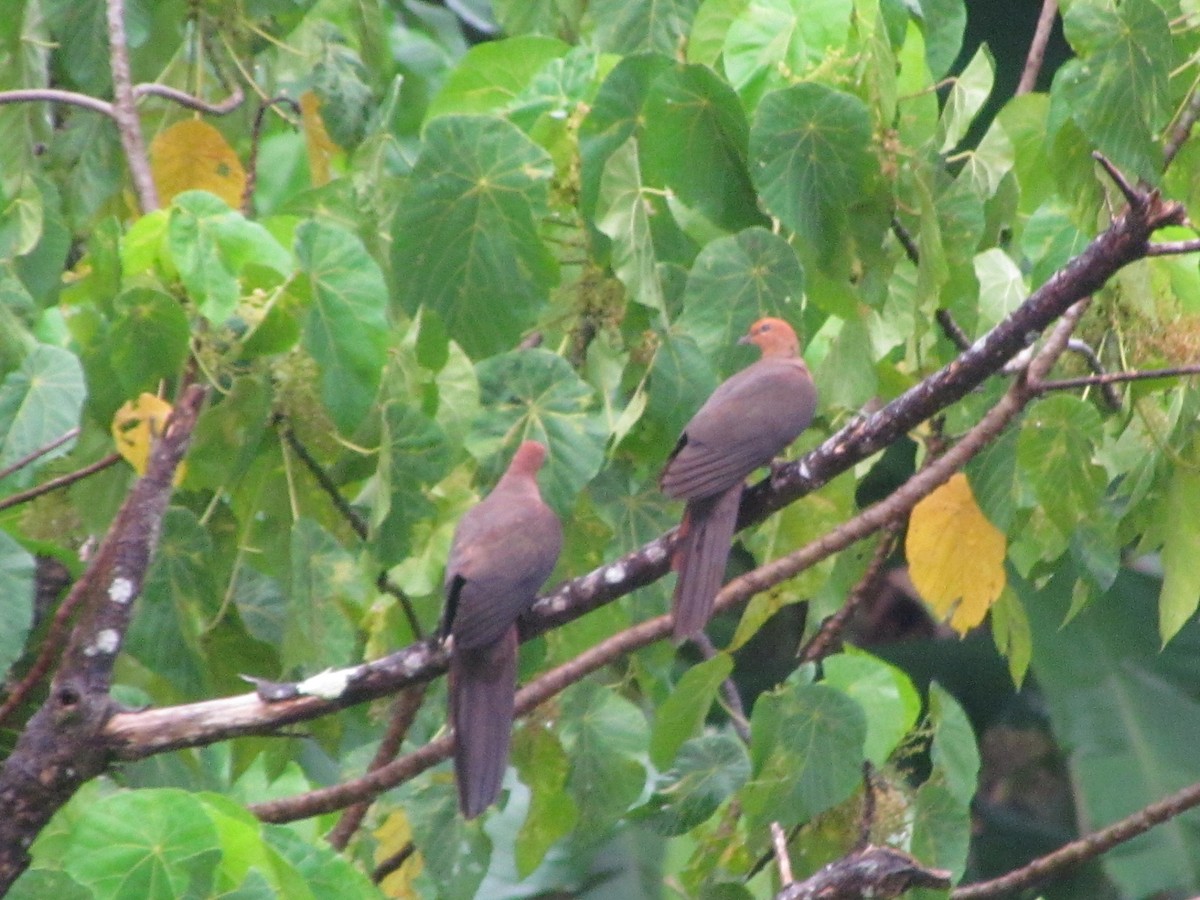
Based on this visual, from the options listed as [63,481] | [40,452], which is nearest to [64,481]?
[63,481]

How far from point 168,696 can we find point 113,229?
1.12 m

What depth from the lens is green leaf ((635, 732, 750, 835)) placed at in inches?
131

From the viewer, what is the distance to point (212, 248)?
104 inches

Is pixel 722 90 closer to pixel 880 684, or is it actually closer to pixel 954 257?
pixel 954 257

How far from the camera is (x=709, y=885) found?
3223mm

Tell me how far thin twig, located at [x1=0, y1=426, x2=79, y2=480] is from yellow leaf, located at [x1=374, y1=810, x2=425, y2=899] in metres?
1.43

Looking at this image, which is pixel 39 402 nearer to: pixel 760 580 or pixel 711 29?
pixel 760 580

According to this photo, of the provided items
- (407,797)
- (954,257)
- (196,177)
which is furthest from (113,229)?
(954,257)

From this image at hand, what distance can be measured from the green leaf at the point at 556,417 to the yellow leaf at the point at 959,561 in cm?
68

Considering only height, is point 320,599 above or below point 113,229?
below

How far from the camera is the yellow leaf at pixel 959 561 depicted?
10.3 ft

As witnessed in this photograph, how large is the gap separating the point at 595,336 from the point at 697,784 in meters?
0.97

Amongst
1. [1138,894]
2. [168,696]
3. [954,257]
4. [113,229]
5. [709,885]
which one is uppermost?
[113,229]

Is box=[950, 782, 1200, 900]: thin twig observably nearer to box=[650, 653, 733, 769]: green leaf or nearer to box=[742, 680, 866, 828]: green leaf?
box=[742, 680, 866, 828]: green leaf
